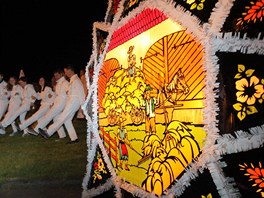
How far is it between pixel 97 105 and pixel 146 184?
45.8 inches

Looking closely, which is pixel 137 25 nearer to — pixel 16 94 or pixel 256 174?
pixel 256 174

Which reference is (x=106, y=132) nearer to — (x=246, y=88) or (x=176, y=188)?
(x=176, y=188)

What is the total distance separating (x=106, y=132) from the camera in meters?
3.98

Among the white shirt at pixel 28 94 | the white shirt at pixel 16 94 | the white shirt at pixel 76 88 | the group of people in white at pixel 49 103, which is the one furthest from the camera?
the white shirt at pixel 16 94

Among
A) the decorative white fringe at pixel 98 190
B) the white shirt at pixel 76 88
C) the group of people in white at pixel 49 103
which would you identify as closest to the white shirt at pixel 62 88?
the group of people in white at pixel 49 103

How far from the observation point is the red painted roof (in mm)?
3209

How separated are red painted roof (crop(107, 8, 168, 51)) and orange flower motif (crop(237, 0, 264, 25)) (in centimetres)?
74

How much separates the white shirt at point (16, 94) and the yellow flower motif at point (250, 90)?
11.2m

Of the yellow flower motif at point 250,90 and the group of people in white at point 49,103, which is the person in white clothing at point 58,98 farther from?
the yellow flower motif at point 250,90

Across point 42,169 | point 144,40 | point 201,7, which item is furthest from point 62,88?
point 201,7

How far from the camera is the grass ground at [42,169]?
591 cm

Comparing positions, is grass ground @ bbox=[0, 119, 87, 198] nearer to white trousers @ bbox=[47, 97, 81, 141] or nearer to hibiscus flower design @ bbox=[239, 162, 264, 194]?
white trousers @ bbox=[47, 97, 81, 141]

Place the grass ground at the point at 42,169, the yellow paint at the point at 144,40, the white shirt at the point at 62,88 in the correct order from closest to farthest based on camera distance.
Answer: the yellow paint at the point at 144,40
the grass ground at the point at 42,169
the white shirt at the point at 62,88

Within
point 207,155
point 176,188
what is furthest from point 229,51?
point 176,188
